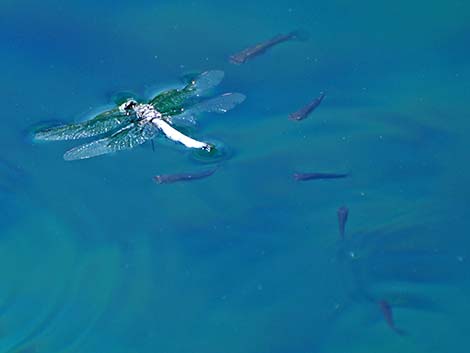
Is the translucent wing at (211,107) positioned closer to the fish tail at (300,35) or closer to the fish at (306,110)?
the fish at (306,110)

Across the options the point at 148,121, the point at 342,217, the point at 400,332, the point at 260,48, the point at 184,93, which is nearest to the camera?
the point at 400,332

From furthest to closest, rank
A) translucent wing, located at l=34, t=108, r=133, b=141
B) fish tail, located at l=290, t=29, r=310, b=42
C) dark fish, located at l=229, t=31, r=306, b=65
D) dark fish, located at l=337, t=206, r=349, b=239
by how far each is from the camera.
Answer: fish tail, located at l=290, t=29, r=310, b=42 → dark fish, located at l=229, t=31, r=306, b=65 → translucent wing, located at l=34, t=108, r=133, b=141 → dark fish, located at l=337, t=206, r=349, b=239

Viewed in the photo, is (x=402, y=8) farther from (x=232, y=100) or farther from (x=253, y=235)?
(x=253, y=235)

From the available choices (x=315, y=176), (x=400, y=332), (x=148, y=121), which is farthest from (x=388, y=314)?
(x=148, y=121)

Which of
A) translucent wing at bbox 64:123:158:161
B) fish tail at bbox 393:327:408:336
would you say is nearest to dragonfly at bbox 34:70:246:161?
translucent wing at bbox 64:123:158:161

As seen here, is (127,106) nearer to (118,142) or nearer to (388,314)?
(118,142)

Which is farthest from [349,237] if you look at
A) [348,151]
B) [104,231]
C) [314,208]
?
[104,231]

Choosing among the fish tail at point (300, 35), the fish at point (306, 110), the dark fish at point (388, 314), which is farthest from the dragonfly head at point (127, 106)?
the dark fish at point (388, 314)

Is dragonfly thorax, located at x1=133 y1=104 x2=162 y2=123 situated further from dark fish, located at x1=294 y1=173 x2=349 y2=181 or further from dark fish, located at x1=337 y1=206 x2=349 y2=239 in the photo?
dark fish, located at x1=337 y1=206 x2=349 y2=239
